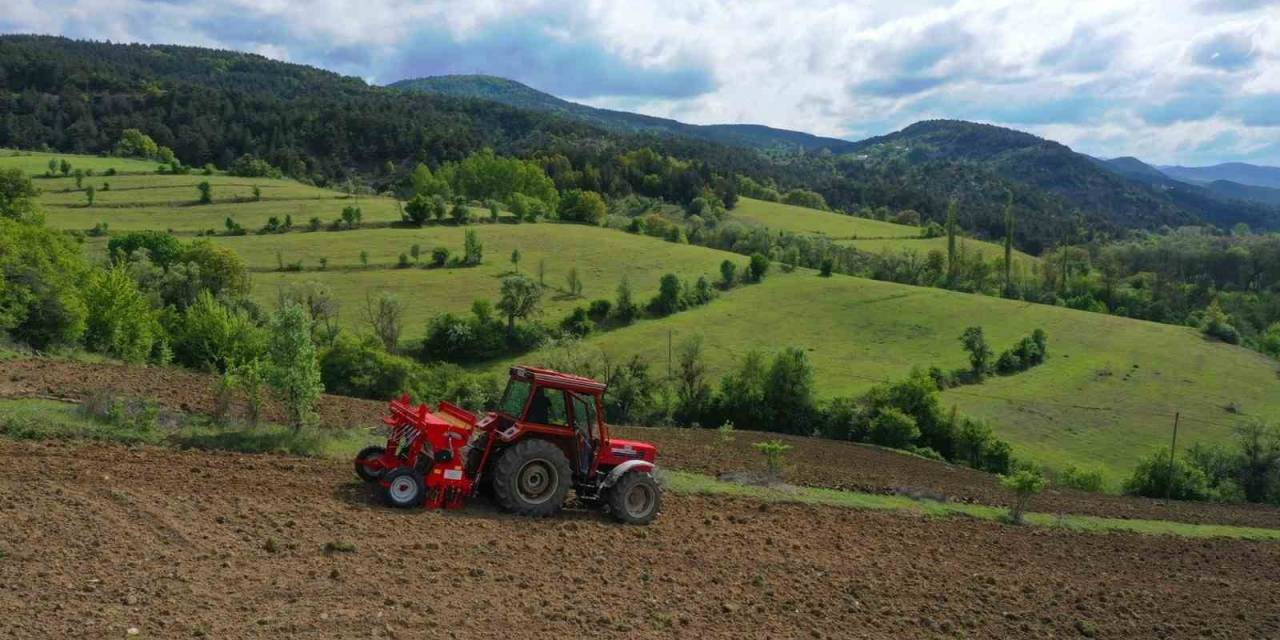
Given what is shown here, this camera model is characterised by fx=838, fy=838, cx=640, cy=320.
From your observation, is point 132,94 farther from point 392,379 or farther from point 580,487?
point 580,487

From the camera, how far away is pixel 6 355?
827 inches

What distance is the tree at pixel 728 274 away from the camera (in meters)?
80.3

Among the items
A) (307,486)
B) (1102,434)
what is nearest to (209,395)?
(307,486)

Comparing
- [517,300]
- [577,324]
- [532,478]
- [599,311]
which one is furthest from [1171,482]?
[517,300]

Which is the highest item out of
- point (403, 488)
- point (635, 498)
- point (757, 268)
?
point (757, 268)

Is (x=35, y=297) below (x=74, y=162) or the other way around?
below

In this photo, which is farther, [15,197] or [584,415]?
[15,197]

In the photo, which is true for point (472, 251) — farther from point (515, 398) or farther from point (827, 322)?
point (515, 398)

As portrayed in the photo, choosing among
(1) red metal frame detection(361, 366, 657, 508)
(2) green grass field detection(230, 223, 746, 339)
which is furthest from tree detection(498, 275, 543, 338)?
(1) red metal frame detection(361, 366, 657, 508)

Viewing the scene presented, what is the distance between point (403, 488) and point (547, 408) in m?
2.50

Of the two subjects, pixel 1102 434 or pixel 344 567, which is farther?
pixel 1102 434

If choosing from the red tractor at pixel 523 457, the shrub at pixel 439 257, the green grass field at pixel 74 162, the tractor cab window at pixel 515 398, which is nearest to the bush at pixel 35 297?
the red tractor at pixel 523 457

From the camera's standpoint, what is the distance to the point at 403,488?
12680 mm

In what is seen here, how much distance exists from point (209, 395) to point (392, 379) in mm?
24210
